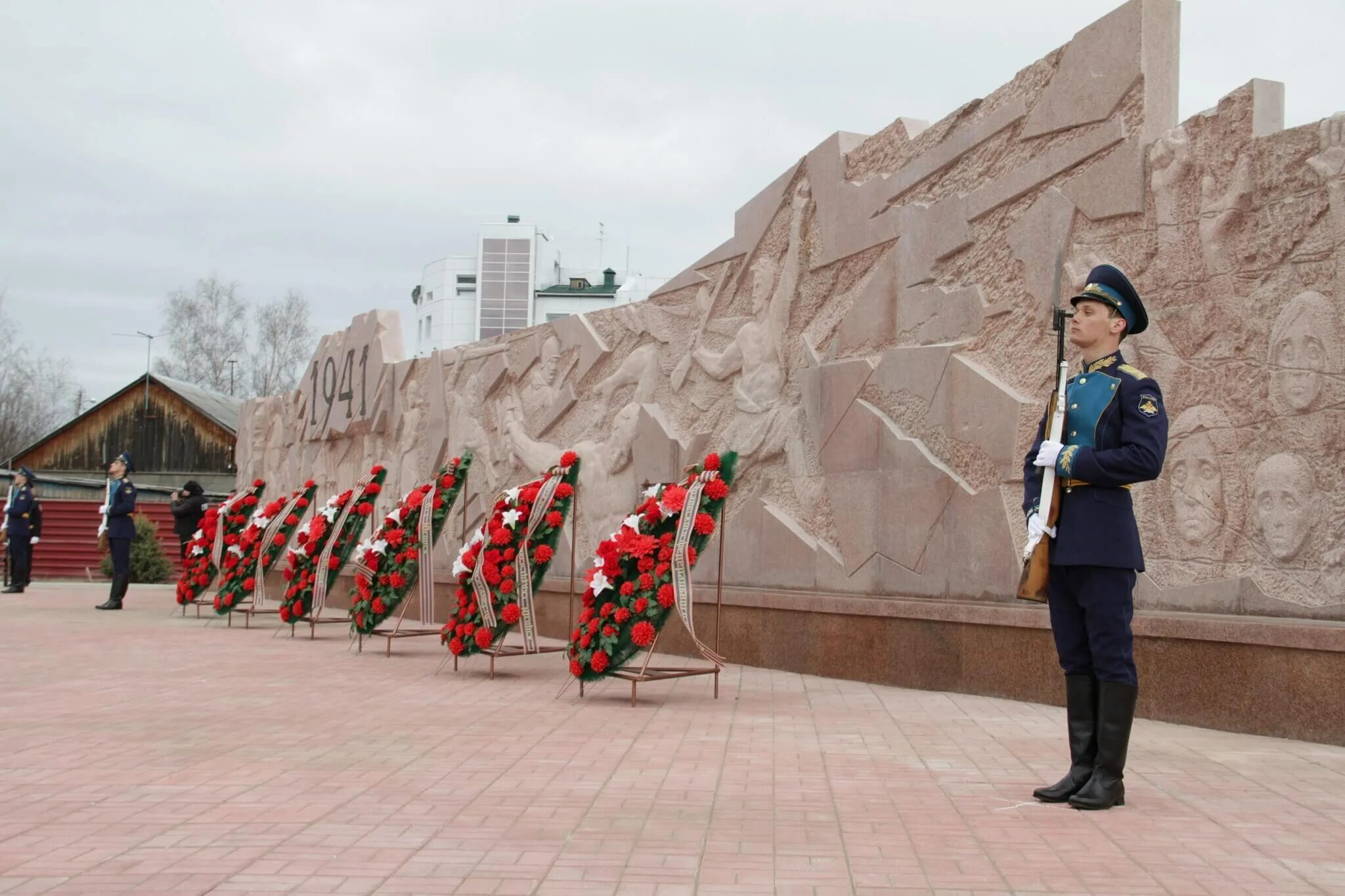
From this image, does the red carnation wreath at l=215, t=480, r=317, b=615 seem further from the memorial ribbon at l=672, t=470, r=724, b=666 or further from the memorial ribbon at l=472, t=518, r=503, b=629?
the memorial ribbon at l=672, t=470, r=724, b=666

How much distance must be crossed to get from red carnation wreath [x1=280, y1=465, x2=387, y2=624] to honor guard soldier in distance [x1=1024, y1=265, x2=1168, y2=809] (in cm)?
849

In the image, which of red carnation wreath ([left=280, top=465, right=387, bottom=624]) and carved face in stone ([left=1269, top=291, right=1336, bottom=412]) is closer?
carved face in stone ([left=1269, top=291, right=1336, bottom=412])

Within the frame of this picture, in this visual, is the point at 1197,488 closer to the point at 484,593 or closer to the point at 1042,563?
the point at 1042,563

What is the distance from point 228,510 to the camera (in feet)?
47.9

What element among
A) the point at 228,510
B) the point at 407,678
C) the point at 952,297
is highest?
the point at 952,297

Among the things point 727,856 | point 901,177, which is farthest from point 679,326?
point 727,856

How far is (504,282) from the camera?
43.6 meters

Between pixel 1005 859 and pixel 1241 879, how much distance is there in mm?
622

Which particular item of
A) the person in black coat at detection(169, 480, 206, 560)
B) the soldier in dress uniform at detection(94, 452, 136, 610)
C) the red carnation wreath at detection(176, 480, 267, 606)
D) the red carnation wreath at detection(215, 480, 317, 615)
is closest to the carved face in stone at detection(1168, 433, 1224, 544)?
the red carnation wreath at detection(215, 480, 317, 615)

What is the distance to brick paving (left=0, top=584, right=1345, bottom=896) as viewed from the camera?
3586 millimetres

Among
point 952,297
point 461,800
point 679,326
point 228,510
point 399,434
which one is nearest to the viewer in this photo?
point 461,800

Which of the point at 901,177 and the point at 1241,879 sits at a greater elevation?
the point at 901,177

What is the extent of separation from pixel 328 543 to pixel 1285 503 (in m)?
8.52

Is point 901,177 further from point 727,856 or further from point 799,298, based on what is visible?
point 727,856
